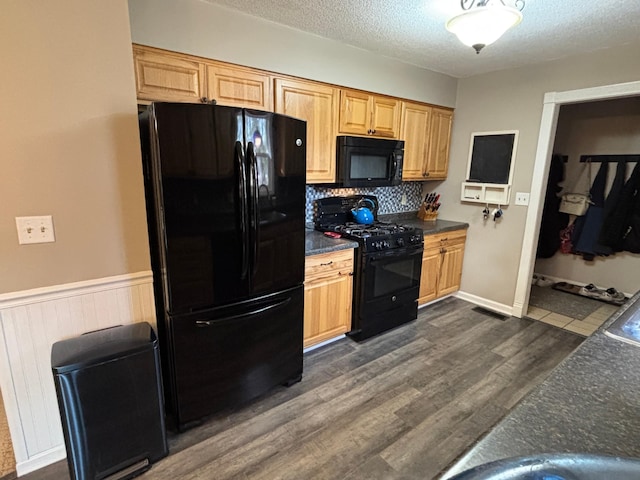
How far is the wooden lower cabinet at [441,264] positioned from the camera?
11.2ft

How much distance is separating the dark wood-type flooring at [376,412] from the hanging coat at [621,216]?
164 cm

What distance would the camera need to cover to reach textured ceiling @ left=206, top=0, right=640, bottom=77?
2.03m

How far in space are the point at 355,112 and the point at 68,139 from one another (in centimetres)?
213

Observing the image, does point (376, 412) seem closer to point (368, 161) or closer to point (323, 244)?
point (323, 244)

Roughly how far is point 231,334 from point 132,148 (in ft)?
3.64

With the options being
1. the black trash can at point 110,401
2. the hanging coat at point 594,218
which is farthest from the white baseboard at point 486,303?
the black trash can at point 110,401

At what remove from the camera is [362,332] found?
2889 millimetres

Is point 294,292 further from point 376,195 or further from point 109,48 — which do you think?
point 376,195

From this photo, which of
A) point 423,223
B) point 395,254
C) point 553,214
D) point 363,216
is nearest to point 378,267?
point 395,254

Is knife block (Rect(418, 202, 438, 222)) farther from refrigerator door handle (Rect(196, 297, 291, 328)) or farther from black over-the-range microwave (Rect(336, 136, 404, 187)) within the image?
refrigerator door handle (Rect(196, 297, 291, 328))

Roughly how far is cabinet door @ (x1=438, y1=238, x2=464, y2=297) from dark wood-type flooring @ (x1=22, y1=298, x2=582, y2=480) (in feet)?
2.25

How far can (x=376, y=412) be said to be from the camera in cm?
210

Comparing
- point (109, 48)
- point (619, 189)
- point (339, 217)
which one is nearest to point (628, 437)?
point (109, 48)

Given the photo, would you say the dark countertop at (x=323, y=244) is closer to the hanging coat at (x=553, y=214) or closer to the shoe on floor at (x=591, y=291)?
the hanging coat at (x=553, y=214)
